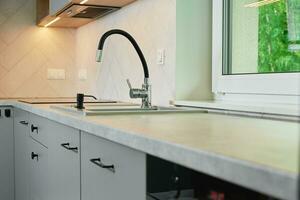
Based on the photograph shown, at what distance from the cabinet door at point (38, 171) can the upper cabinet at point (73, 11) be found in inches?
35.1

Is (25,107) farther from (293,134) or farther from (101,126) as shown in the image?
(293,134)

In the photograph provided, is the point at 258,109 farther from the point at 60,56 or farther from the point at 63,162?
the point at 60,56

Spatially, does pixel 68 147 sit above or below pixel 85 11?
below

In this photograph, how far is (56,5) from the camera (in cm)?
286

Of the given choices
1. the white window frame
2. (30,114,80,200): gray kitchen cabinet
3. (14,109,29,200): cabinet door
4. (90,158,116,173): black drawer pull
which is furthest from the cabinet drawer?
the white window frame

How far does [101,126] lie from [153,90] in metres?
1.07

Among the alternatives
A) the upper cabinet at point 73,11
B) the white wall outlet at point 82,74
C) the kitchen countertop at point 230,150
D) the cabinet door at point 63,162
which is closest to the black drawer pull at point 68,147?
the cabinet door at point 63,162

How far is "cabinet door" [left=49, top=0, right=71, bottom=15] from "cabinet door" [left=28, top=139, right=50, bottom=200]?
88 centimetres

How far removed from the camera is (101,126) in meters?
1.22

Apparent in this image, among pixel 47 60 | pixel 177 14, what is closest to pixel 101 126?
pixel 177 14

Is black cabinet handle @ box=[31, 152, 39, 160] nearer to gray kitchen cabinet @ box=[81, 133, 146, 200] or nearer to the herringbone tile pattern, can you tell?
gray kitchen cabinet @ box=[81, 133, 146, 200]

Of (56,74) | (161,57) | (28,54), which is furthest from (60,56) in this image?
(161,57)

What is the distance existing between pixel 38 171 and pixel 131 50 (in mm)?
907

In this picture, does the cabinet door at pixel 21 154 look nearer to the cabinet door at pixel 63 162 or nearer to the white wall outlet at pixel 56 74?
the cabinet door at pixel 63 162
